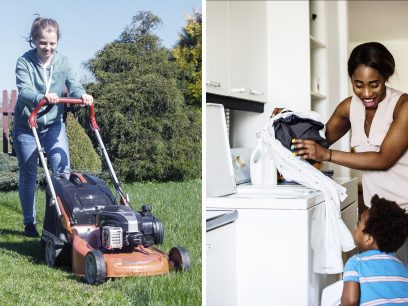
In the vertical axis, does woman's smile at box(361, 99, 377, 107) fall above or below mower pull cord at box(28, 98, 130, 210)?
above

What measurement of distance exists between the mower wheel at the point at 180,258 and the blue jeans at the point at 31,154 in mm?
602

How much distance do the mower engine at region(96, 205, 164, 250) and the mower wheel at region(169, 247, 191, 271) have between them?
8cm

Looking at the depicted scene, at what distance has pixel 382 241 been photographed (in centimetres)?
157

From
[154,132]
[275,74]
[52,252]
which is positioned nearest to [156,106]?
[154,132]

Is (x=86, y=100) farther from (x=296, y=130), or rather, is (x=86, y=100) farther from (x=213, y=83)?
(x=296, y=130)

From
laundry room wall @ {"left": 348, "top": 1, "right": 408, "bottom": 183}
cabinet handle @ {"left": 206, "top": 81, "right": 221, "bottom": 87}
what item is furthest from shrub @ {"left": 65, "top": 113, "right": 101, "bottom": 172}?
laundry room wall @ {"left": 348, "top": 1, "right": 408, "bottom": 183}

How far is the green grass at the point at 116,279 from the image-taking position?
1544 millimetres

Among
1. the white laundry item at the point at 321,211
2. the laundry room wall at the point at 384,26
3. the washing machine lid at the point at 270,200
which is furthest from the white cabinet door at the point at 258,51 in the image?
the laundry room wall at the point at 384,26

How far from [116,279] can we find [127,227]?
215 mm

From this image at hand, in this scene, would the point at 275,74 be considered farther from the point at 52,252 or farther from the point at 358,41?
the point at 358,41

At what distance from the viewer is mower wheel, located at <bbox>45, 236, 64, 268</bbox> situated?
1.61 meters

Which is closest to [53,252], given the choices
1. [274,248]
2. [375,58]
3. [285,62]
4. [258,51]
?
[274,248]

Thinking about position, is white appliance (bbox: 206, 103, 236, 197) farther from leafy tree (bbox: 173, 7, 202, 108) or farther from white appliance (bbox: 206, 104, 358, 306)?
leafy tree (bbox: 173, 7, 202, 108)

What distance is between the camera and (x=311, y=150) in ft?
6.56
